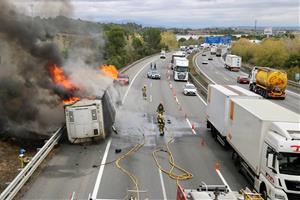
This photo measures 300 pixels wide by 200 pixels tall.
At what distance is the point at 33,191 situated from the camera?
15.2 metres

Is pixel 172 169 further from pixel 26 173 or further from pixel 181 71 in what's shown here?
pixel 181 71

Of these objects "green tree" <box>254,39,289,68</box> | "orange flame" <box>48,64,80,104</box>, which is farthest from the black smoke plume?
"green tree" <box>254,39,289,68</box>

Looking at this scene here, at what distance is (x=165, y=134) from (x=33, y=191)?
11091 millimetres

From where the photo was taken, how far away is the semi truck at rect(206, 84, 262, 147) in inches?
812

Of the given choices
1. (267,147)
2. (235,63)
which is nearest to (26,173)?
(267,147)

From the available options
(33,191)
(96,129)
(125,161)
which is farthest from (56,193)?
(96,129)

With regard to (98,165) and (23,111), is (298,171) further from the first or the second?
(23,111)

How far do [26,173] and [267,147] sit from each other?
30.7 feet

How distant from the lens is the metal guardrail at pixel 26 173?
1357 centimetres

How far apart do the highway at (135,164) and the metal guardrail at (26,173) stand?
43cm

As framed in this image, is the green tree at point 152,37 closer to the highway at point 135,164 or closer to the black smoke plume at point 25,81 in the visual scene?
the highway at point 135,164

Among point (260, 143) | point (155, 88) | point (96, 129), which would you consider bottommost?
point (155, 88)

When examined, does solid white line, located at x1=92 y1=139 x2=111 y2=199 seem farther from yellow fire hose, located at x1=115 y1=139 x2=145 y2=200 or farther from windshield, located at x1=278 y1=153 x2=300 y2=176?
windshield, located at x1=278 y1=153 x2=300 y2=176

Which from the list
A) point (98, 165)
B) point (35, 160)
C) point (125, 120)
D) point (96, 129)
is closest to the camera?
point (35, 160)
